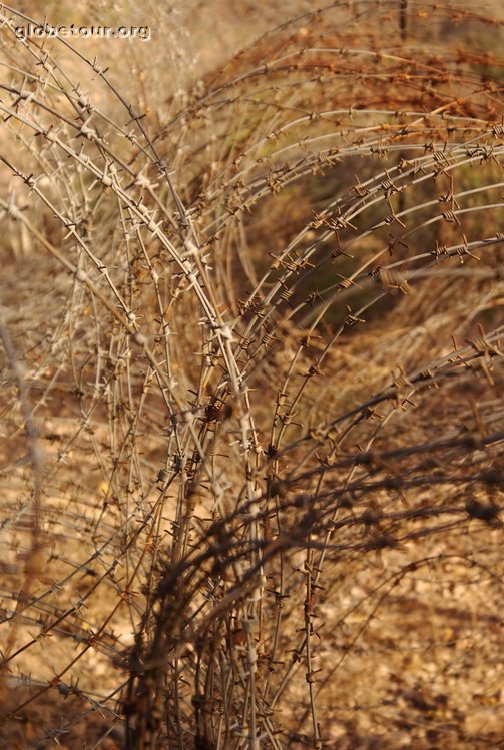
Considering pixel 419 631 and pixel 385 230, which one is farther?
pixel 385 230

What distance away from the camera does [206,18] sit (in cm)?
810

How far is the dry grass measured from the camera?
1930mm

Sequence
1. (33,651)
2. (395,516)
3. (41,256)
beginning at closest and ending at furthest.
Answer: (395,516)
(33,651)
(41,256)

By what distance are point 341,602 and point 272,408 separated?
1462mm

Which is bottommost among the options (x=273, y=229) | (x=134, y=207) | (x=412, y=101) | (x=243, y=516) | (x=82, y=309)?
(x=243, y=516)

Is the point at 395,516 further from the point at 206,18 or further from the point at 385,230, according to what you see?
the point at 206,18

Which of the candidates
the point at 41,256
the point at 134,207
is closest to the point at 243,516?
the point at 134,207

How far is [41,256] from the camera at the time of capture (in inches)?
279

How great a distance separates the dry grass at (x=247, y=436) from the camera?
1930 mm

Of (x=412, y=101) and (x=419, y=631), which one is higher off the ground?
(x=412, y=101)

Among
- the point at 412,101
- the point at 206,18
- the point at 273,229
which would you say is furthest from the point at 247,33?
the point at 412,101

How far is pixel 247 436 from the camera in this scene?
7.16 feet

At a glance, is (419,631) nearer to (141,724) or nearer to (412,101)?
(141,724)

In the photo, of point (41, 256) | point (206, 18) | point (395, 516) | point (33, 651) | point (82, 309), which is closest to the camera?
point (395, 516)
